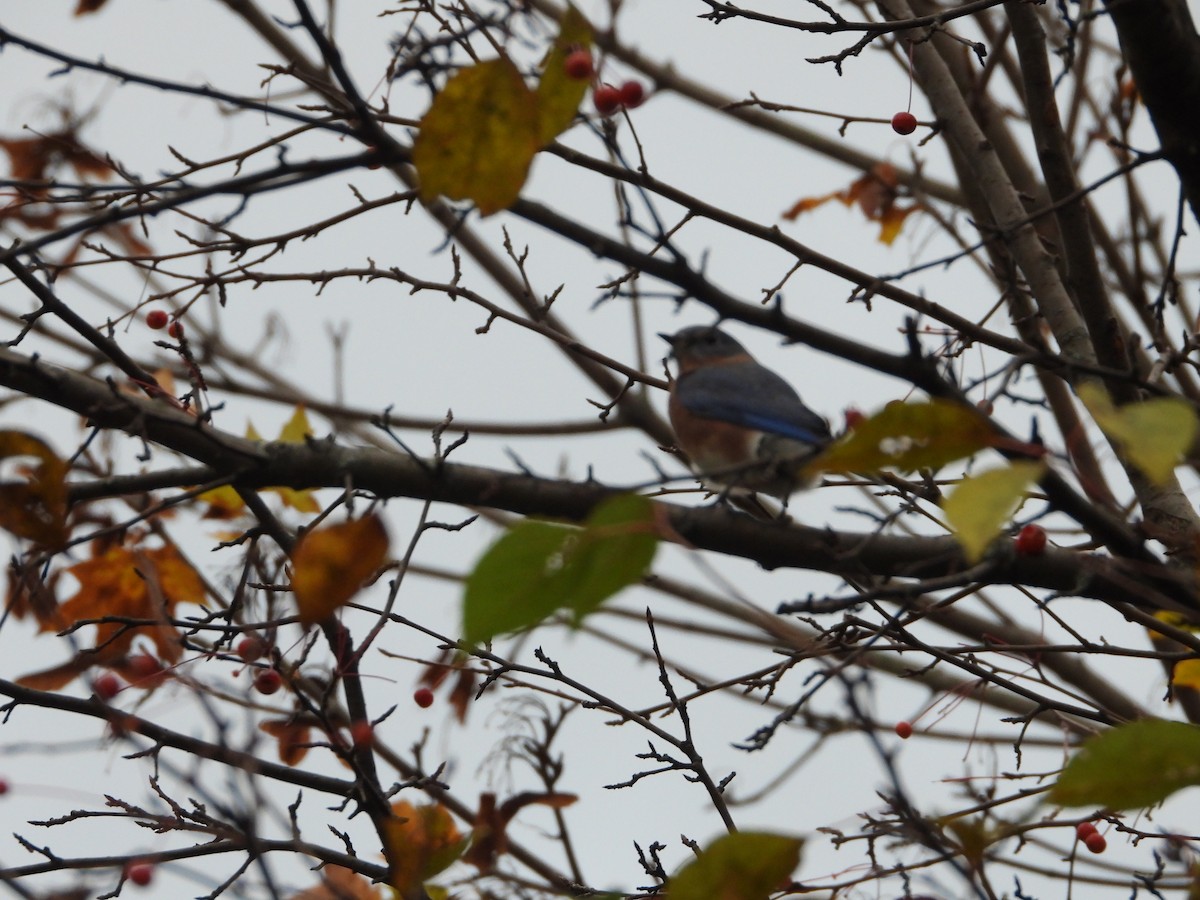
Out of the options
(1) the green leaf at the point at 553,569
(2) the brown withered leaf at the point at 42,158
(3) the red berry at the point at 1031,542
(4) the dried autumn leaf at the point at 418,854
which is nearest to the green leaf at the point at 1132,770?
(1) the green leaf at the point at 553,569

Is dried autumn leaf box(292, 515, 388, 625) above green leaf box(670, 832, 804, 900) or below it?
above

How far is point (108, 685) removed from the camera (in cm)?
278

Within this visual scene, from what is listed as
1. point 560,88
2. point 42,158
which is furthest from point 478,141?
point 42,158

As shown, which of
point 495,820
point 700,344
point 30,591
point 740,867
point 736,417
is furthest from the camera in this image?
→ point 700,344

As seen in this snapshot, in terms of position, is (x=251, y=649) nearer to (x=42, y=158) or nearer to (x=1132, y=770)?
(x=1132, y=770)

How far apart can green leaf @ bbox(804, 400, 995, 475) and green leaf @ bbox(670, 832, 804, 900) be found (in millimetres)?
496

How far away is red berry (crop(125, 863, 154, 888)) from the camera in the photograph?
2.50m

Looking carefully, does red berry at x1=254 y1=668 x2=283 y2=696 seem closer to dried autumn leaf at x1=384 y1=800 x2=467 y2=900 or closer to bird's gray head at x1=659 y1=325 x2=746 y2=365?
dried autumn leaf at x1=384 y1=800 x2=467 y2=900

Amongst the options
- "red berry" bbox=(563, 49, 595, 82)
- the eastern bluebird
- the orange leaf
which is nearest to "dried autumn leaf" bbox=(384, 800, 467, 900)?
"red berry" bbox=(563, 49, 595, 82)

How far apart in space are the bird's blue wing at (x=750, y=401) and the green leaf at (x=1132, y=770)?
2.55m

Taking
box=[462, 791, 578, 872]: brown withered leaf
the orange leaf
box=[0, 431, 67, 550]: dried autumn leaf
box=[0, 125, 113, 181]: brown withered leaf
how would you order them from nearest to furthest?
box=[0, 431, 67, 550]: dried autumn leaf, box=[462, 791, 578, 872]: brown withered leaf, the orange leaf, box=[0, 125, 113, 181]: brown withered leaf

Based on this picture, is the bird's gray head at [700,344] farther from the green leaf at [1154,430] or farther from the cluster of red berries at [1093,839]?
the green leaf at [1154,430]

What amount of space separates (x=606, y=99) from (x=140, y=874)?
1.91 metres

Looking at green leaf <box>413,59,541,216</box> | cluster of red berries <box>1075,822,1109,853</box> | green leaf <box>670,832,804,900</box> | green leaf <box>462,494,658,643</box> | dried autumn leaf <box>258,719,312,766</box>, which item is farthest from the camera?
cluster of red berries <box>1075,822,1109,853</box>
